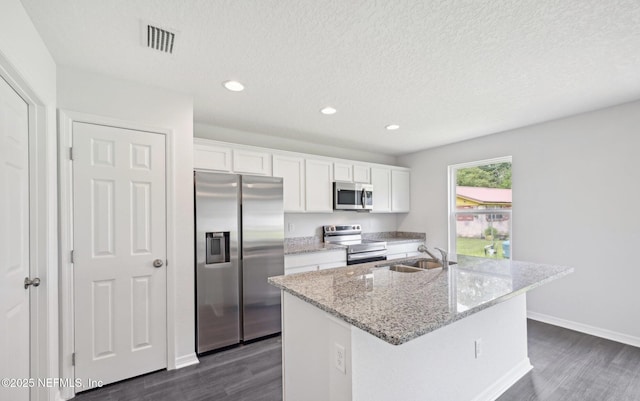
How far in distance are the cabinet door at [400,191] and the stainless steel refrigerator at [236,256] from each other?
2434mm

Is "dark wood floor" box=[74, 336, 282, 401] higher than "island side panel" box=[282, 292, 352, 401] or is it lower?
Result: lower

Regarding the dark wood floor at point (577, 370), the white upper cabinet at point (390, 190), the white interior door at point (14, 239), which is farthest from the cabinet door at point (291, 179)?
the dark wood floor at point (577, 370)

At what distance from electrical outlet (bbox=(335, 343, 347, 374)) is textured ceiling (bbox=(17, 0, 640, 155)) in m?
1.73

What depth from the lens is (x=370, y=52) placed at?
194cm

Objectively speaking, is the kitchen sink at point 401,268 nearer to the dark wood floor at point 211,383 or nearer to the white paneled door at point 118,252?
the dark wood floor at point 211,383

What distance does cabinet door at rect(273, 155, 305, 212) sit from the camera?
3.72 metres


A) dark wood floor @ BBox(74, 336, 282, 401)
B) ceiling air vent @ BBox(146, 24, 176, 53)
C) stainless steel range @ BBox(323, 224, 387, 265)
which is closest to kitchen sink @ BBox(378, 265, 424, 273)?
dark wood floor @ BBox(74, 336, 282, 401)

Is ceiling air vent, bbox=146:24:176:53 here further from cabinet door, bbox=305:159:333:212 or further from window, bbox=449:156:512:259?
window, bbox=449:156:512:259

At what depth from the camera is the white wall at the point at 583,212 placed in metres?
2.84

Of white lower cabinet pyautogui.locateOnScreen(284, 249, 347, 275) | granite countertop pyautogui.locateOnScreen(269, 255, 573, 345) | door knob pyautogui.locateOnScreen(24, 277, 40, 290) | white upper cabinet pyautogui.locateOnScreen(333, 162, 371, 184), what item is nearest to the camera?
granite countertop pyautogui.locateOnScreen(269, 255, 573, 345)

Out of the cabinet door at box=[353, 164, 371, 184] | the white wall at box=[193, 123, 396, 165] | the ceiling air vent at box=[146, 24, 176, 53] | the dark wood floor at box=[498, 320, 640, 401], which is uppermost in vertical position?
the ceiling air vent at box=[146, 24, 176, 53]

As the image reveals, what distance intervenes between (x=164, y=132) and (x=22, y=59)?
982 mm

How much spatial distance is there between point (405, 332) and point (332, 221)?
3.54 meters

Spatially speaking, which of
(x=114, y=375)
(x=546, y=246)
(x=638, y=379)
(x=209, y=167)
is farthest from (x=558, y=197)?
(x=114, y=375)
